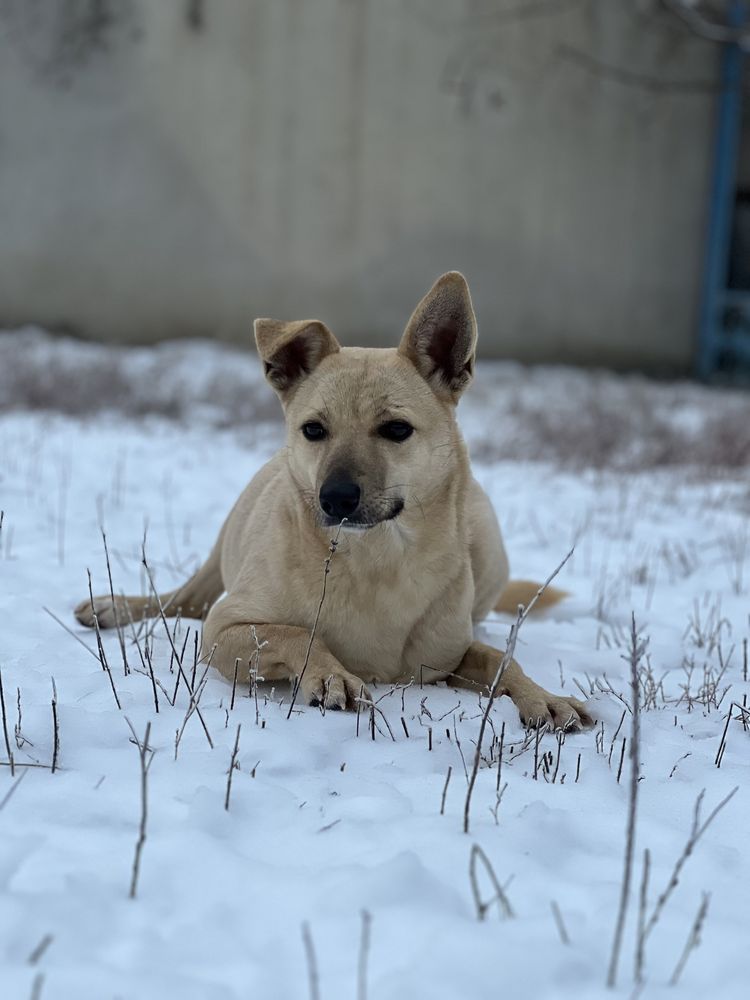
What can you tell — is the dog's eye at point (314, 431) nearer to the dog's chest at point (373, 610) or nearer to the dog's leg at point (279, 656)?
the dog's chest at point (373, 610)

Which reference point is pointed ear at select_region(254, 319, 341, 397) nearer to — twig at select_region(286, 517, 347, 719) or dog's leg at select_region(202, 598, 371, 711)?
twig at select_region(286, 517, 347, 719)

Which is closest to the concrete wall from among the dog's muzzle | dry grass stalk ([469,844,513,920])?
the dog's muzzle

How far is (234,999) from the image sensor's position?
1.63 meters

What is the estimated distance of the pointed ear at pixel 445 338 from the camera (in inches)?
131

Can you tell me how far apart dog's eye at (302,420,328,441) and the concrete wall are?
9541 millimetres

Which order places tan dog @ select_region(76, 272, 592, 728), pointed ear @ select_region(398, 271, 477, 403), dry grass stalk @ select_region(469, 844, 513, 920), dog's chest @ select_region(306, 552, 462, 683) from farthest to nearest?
pointed ear @ select_region(398, 271, 477, 403) < dog's chest @ select_region(306, 552, 462, 683) < tan dog @ select_region(76, 272, 592, 728) < dry grass stalk @ select_region(469, 844, 513, 920)

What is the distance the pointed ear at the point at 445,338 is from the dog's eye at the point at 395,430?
11.0 inches

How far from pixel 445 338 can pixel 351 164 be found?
9936 mm

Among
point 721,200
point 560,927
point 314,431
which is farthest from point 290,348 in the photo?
point 721,200

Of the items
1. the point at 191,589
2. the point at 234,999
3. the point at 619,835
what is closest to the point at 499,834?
the point at 619,835

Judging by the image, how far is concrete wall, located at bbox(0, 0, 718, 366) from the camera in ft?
38.5

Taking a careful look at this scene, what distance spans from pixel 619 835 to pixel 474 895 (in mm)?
528

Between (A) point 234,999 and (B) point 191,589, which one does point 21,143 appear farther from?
(A) point 234,999

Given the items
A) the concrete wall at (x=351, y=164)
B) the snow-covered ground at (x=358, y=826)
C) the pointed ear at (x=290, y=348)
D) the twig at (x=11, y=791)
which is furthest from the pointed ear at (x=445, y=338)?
the concrete wall at (x=351, y=164)
